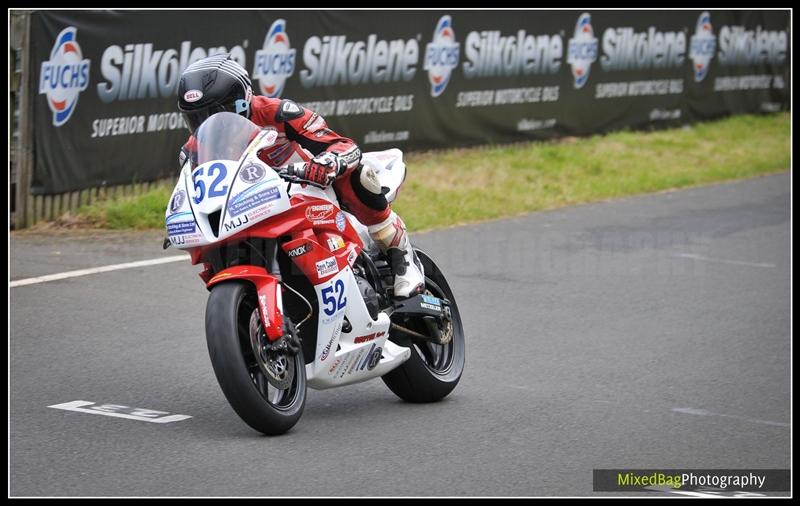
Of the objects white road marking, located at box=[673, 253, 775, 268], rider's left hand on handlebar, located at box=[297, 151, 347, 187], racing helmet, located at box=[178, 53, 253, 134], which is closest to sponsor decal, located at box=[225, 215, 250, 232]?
rider's left hand on handlebar, located at box=[297, 151, 347, 187]

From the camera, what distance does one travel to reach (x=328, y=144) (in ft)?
19.6

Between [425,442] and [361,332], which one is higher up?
[361,332]

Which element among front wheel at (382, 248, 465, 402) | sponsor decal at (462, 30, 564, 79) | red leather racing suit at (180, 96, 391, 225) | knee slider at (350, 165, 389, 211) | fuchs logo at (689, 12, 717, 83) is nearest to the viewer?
red leather racing suit at (180, 96, 391, 225)

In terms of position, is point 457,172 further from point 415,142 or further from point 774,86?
point 774,86

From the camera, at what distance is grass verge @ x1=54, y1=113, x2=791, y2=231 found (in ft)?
41.3

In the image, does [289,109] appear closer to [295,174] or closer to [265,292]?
[295,174]

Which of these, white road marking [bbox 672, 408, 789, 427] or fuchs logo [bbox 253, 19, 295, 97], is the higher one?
fuchs logo [bbox 253, 19, 295, 97]

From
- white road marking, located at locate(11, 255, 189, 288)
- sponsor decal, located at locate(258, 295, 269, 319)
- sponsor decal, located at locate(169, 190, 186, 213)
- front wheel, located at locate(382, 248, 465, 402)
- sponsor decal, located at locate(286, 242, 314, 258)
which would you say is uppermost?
sponsor decal, located at locate(169, 190, 186, 213)

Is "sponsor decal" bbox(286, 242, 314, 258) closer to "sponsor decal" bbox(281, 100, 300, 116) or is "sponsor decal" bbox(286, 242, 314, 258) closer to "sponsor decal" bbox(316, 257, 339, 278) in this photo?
"sponsor decal" bbox(316, 257, 339, 278)

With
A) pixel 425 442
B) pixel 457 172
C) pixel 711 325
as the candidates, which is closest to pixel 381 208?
pixel 425 442

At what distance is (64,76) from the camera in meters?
11.5

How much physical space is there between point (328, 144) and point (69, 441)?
1.76 metres

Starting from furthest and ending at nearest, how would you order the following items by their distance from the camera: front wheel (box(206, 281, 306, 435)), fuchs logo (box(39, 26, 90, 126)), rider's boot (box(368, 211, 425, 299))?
fuchs logo (box(39, 26, 90, 126))
rider's boot (box(368, 211, 425, 299))
front wheel (box(206, 281, 306, 435))

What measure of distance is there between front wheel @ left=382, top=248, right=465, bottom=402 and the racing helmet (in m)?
1.43
